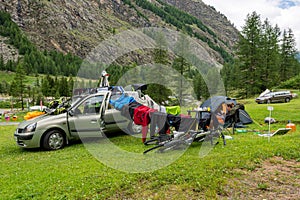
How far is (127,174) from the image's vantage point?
5957 mm

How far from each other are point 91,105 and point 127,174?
4570 mm

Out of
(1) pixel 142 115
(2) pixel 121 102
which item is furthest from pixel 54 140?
(1) pixel 142 115

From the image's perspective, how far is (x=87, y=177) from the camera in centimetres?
580

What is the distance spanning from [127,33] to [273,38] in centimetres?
5222

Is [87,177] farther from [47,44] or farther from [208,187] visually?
[47,44]

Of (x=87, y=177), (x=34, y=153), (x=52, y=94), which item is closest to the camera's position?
(x=87, y=177)

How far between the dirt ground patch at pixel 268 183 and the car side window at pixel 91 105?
6047 mm

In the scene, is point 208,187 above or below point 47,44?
below

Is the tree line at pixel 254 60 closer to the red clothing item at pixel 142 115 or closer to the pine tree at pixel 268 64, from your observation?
the pine tree at pixel 268 64

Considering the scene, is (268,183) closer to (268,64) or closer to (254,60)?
(254,60)

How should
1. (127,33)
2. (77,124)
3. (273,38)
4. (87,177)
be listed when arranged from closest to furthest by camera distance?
(87,177) → (77,124) → (127,33) → (273,38)

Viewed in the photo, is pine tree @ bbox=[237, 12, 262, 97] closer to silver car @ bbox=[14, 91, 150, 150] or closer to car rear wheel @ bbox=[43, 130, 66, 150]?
silver car @ bbox=[14, 91, 150, 150]

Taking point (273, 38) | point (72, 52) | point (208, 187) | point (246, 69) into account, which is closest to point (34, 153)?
point (208, 187)

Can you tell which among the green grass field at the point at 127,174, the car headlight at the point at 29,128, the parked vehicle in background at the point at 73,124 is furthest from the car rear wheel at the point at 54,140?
the car headlight at the point at 29,128
